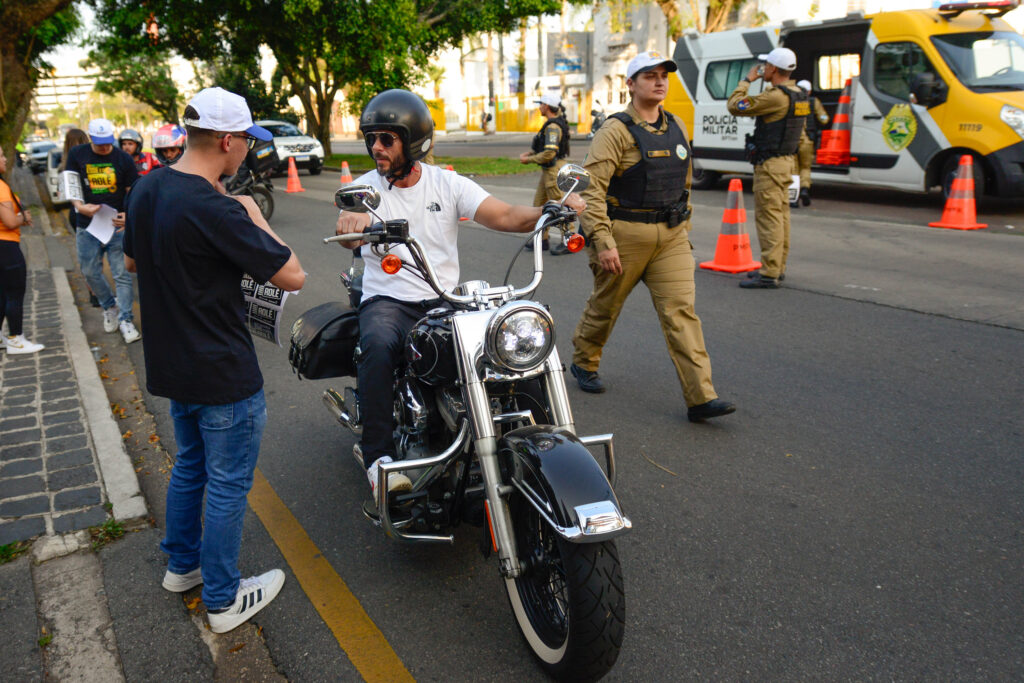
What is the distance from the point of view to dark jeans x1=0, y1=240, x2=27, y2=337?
245 inches

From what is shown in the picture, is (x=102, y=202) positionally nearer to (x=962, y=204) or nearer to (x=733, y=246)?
(x=733, y=246)

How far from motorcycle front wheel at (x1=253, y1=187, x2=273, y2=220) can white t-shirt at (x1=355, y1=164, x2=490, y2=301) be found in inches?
399

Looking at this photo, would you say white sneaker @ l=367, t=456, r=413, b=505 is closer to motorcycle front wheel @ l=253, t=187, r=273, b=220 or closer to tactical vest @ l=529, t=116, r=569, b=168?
tactical vest @ l=529, t=116, r=569, b=168

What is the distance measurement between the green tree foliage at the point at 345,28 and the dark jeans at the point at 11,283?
18.1 m

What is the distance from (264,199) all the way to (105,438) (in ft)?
31.5

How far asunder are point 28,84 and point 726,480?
62.7ft

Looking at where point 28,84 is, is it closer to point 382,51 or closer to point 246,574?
point 382,51

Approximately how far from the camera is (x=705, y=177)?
1698cm

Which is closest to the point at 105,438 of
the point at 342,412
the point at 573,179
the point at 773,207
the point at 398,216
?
the point at 342,412

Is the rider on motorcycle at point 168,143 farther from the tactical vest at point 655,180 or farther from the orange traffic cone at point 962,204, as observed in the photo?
the orange traffic cone at point 962,204

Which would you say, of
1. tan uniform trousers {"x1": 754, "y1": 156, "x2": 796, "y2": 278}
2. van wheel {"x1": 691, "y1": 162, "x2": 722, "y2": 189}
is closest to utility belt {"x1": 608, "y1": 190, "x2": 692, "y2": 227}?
tan uniform trousers {"x1": 754, "y1": 156, "x2": 796, "y2": 278}

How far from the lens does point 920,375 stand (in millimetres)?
5441

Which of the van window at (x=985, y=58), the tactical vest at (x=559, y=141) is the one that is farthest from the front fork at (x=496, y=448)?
the van window at (x=985, y=58)

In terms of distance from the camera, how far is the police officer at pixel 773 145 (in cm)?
756
